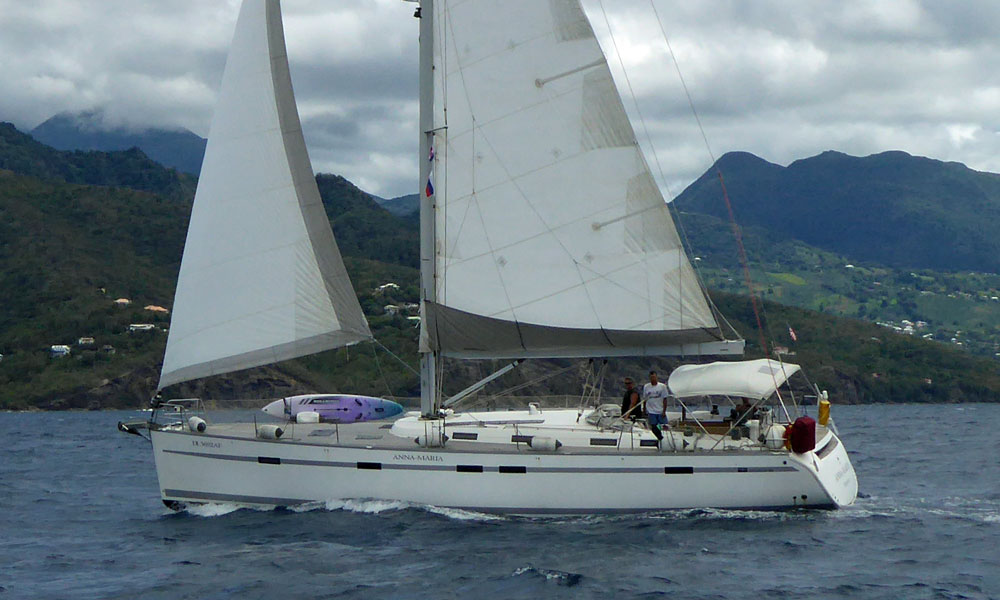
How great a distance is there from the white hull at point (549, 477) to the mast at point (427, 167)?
235 centimetres

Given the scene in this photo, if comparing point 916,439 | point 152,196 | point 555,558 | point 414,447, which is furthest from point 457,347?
point 152,196

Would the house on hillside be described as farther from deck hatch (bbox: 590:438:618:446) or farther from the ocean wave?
the ocean wave

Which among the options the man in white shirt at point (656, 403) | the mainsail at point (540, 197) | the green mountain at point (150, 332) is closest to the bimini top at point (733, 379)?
the man in white shirt at point (656, 403)

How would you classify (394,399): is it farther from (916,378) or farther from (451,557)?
(916,378)

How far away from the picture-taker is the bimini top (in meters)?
19.7

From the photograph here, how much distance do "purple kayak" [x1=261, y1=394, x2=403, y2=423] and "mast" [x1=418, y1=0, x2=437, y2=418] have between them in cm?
276

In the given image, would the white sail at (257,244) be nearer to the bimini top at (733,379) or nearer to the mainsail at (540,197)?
→ the mainsail at (540,197)

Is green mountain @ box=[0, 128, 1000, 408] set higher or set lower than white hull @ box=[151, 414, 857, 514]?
higher

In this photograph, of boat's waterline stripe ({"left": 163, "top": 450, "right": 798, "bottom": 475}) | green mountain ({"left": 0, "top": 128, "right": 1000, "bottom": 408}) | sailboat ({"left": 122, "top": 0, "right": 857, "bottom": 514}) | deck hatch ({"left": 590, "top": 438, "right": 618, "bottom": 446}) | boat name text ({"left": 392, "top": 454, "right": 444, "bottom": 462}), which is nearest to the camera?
boat's waterline stripe ({"left": 163, "top": 450, "right": 798, "bottom": 475})

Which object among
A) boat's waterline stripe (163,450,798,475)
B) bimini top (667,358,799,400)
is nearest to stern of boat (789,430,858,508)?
boat's waterline stripe (163,450,798,475)

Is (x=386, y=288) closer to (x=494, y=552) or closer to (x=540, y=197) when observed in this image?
(x=540, y=197)

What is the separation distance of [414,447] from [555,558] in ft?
14.2

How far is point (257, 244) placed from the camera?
69.7 ft

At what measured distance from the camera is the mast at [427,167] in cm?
2111
